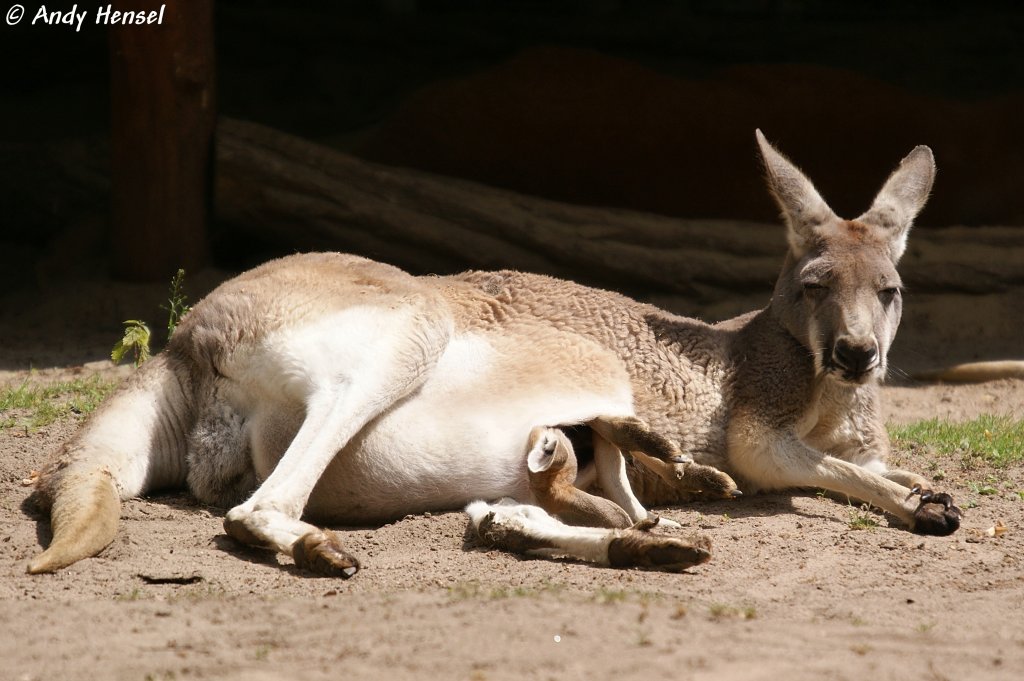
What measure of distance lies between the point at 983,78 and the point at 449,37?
4.56 metres

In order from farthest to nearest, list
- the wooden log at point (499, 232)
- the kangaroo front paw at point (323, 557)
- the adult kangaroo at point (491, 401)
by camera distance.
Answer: the wooden log at point (499, 232)
the adult kangaroo at point (491, 401)
the kangaroo front paw at point (323, 557)

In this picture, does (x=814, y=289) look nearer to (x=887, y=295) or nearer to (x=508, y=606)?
(x=887, y=295)

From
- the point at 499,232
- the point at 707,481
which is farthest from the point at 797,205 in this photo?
the point at 499,232

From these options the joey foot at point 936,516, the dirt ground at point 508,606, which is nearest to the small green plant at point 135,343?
the dirt ground at point 508,606

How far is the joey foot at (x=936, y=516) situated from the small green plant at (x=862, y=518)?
16 cm

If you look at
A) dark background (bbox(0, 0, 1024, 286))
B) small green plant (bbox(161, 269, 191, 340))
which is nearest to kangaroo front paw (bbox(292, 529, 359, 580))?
small green plant (bbox(161, 269, 191, 340))

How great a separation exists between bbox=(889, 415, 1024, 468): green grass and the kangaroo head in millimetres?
1051

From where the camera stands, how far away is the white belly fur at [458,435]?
177 inches

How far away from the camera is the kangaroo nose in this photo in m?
4.92

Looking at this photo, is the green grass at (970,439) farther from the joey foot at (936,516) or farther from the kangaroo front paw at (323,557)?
the kangaroo front paw at (323,557)

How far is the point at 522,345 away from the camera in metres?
5.01

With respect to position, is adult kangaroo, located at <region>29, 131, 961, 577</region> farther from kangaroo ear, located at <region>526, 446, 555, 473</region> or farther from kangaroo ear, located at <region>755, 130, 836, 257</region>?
kangaroo ear, located at <region>526, 446, 555, 473</region>

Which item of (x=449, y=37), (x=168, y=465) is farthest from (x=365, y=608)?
(x=449, y=37)

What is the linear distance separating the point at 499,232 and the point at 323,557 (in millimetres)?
4739
